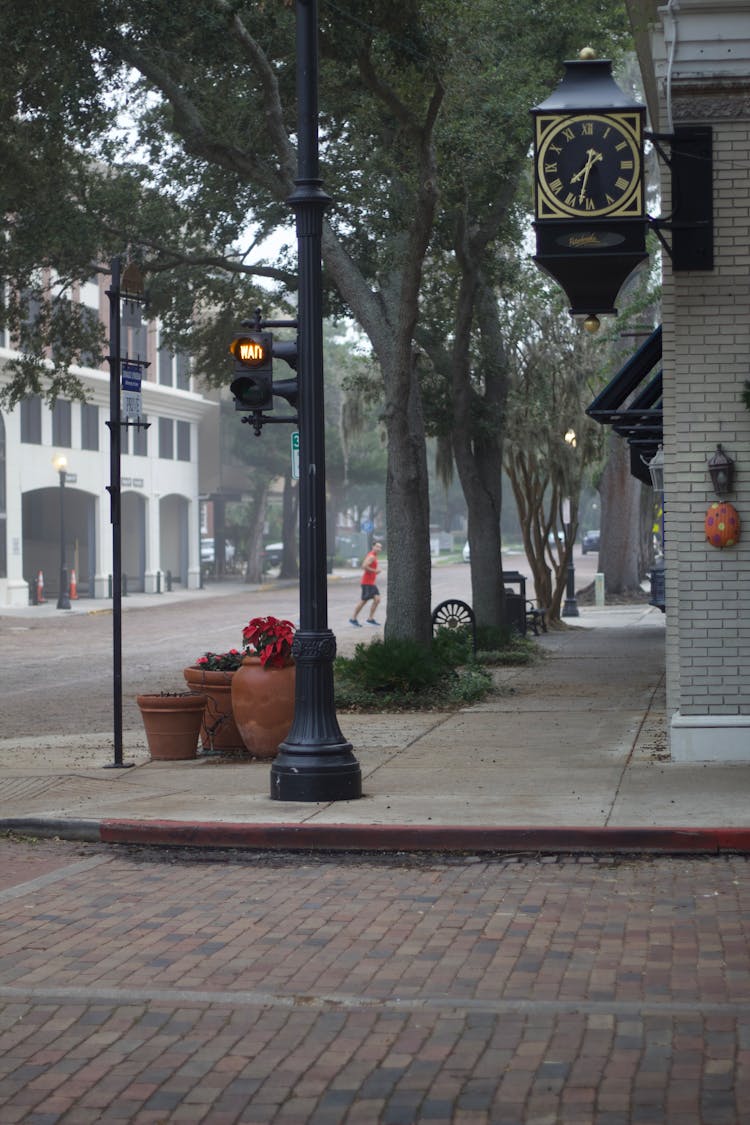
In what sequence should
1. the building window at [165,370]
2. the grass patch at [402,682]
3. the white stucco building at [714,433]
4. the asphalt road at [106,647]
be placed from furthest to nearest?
the building window at [165,370] → the asphalt road at [106,647] → the grass patch at [402,682] → the white stucco building at [714,433]

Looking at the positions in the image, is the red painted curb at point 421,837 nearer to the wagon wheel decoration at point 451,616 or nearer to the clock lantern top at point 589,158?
the clock lantern top at point 589,158

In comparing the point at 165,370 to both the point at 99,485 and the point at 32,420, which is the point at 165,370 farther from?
the point at 32,420

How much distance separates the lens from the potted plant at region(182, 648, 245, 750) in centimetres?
1353

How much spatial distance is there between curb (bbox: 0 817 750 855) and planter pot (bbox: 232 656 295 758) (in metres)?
3.01

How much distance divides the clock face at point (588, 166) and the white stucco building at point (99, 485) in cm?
3377

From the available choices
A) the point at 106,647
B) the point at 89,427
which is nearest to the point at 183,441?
the point at 89,427

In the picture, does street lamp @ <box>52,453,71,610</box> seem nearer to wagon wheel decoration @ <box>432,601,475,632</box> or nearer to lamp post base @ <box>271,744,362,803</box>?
wagon wheel decoration @ <box>432,601,475,632</box>

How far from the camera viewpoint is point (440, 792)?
36.0 feet

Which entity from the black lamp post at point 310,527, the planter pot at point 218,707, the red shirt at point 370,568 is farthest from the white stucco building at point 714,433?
the red shirt at point 370,568

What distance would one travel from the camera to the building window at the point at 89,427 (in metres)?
52.6

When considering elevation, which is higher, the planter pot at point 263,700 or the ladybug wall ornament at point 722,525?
the ladybug wall ornament at point 722,525

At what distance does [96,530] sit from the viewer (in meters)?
54.2

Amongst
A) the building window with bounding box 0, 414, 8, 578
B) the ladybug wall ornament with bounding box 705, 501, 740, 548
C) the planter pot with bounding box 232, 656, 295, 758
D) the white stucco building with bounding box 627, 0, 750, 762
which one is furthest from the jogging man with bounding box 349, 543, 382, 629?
the ladybug wall ornament with bounding box 705, 501, 740, 548

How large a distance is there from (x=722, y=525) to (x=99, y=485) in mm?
43941
